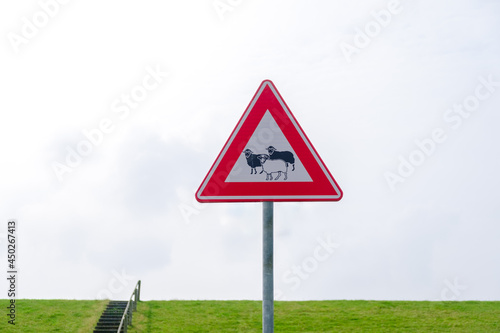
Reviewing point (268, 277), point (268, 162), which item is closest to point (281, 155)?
point (268, 162)

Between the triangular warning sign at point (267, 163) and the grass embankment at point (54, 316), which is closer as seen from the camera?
the triangular warning sign at point (267, 163)

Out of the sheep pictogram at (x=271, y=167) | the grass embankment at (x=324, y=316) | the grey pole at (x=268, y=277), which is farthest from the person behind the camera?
the grass embankment at (x=324, y=316)

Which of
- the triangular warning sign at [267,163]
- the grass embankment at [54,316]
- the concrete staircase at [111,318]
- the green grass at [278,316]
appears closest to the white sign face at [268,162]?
the triangular warning sign at [267,163]

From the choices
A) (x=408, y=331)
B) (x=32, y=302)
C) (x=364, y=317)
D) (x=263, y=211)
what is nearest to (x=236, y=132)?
(x=263, y=211)

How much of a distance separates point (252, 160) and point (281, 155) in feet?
0.82

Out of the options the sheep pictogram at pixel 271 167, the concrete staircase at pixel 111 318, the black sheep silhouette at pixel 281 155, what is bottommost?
the concrete staircase at pixel 111 318

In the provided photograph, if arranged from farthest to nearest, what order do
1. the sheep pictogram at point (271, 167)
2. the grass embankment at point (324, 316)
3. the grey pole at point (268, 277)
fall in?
the grass embankment at point (324, 316)
the sheep pictogram at point (271, 167)
the grey pole at point (268, 277)

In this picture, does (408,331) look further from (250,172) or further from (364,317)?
(250,172)

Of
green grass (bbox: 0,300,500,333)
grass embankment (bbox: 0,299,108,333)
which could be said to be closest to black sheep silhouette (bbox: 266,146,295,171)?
green grass (bbox: 0,300,500,333)

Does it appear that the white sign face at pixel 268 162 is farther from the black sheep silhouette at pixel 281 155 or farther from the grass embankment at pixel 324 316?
the grass embankment at pixel 324 316

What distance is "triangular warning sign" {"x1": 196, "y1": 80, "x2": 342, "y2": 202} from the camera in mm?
4289

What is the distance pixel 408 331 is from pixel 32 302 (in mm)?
15897

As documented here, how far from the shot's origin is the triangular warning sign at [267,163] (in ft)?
14.1

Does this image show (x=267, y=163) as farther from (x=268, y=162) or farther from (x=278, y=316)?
(x=278, y=316)
